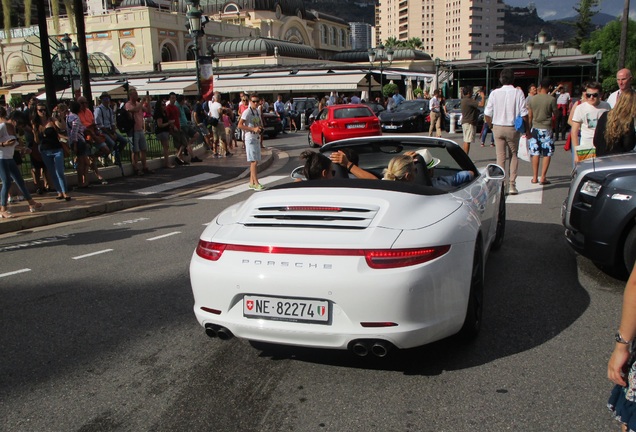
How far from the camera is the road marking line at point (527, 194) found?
9.19m

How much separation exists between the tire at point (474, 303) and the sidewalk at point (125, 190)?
771cm

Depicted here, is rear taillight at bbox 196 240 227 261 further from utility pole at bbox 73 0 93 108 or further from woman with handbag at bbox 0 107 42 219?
utility pole at bbox 73 0 93 108

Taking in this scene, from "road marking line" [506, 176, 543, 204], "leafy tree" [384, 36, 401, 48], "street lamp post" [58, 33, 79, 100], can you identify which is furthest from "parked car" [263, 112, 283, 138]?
"leafy tree" [384, 36, 401, 48]

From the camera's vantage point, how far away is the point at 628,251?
4.84m

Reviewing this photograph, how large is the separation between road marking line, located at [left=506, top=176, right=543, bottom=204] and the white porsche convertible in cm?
576

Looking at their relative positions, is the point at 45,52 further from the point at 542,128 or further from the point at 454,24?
the point at 454,24

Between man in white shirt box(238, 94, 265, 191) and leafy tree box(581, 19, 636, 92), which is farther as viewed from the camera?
leafy tree box(581, 19, 636, 92)

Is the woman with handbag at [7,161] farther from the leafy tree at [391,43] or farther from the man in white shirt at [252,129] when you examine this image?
the leafy tree at [391,43]

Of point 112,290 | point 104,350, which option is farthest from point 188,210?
point 104,350

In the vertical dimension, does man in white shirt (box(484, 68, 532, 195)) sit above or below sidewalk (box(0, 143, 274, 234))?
above

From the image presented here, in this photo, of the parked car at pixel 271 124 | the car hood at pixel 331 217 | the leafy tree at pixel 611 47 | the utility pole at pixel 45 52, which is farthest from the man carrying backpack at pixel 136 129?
the leafy tree at pixel 611 47

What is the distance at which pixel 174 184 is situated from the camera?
13.2 meters

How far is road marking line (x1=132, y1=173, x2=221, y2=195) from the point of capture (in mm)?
12216

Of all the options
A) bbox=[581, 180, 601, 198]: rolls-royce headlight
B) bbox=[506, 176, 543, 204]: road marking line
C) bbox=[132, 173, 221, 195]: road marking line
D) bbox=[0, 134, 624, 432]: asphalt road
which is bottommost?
bbox=[132, 173, 221, 195]: road marking line
